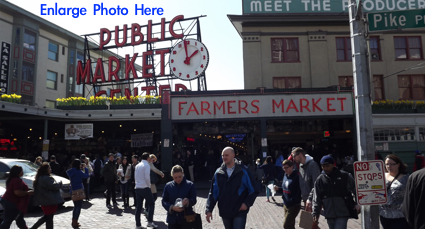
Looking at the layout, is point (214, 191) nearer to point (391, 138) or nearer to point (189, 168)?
point (189, 168)

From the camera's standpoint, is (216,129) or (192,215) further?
(216,129)

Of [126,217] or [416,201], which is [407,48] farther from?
[416,201]

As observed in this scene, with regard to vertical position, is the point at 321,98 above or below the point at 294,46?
below

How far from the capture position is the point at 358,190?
187 inches

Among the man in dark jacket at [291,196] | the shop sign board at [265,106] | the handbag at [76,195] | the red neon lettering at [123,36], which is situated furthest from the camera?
the red neon lettering at [123,36]

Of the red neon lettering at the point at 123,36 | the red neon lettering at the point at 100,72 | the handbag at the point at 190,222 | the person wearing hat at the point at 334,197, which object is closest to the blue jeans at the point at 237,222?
the handbag at the point at 190,222

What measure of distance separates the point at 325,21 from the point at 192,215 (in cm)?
2241

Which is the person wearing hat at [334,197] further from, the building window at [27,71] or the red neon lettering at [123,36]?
the building window at [27,71]

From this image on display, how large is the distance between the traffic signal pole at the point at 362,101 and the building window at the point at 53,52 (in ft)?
118

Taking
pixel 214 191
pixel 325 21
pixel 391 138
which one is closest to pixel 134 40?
pixel 325 21

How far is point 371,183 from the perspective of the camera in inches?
188

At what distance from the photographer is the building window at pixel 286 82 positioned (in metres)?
24.6

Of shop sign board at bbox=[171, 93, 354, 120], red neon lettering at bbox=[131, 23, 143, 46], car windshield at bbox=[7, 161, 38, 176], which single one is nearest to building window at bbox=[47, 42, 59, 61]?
red neon lettering at bbox=[131, 23, 143, 46]

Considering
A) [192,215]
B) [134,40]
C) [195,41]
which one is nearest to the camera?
[192,215]
